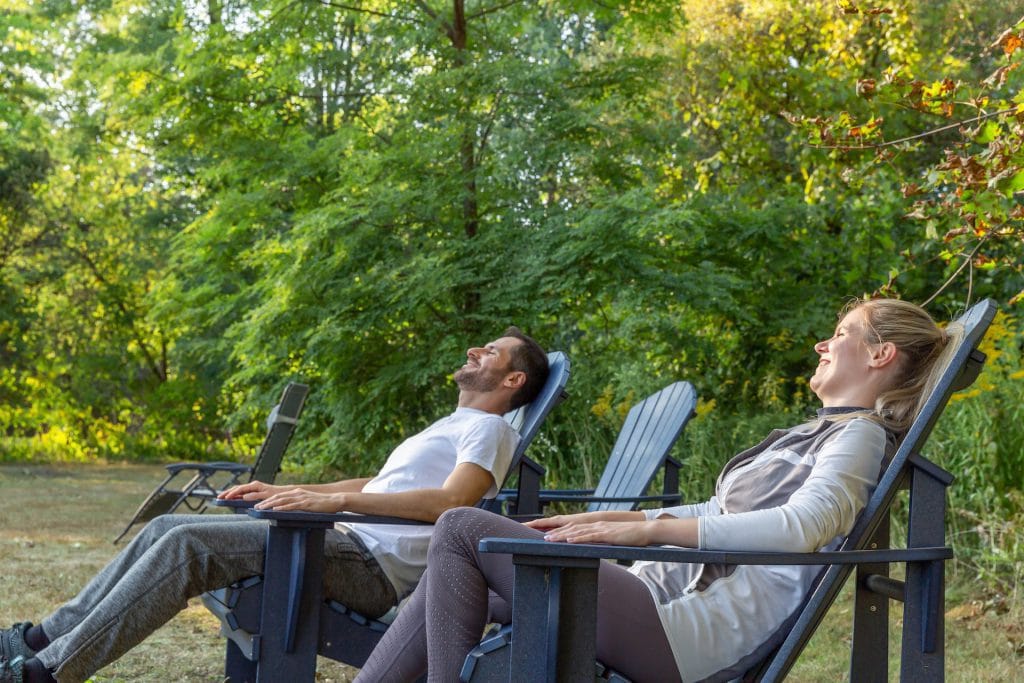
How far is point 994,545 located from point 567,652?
342 centimetres

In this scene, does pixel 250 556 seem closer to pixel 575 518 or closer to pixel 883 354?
pixel 575 518

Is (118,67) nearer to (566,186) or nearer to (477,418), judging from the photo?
(566,186)

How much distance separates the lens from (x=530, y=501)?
11.5 ft

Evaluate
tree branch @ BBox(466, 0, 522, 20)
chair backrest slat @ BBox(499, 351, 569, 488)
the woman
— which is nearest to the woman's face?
the woman

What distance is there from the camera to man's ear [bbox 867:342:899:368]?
2.25 metres

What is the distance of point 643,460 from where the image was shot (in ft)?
13.1

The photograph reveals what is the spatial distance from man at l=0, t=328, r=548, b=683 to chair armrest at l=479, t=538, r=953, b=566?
98 centimetres

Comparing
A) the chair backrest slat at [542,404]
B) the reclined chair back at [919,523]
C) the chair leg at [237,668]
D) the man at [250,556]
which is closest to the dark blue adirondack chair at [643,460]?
the chair backrest slat at [542,404]

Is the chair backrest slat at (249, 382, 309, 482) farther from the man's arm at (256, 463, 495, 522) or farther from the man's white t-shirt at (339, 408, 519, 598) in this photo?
the man's arm at (256, 463, 495, 522)

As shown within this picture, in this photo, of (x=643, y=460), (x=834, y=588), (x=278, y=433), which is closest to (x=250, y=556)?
(x=834, y=588)

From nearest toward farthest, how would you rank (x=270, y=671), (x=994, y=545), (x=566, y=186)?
(x=270, y=671)
(x=994, y=545)
(x=566, y=186)

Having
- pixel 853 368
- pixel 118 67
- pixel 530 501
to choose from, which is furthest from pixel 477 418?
pixel 118 67

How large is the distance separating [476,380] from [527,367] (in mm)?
175

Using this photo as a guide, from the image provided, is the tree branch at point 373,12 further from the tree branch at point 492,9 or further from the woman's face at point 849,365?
the woman's face at point 849,365
